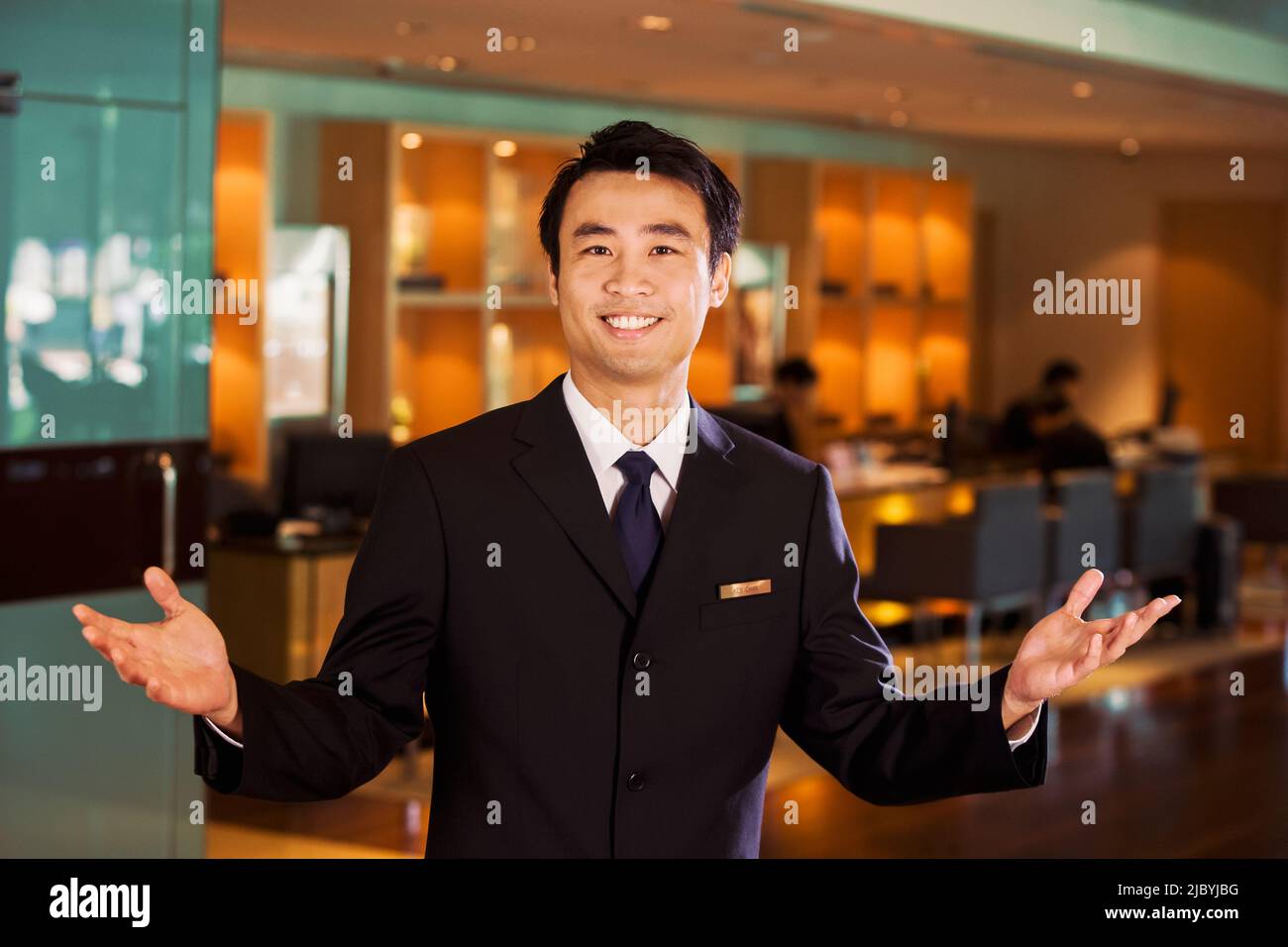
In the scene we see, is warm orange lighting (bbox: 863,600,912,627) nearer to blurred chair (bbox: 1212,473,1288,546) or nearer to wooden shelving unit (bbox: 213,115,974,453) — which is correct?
wooden shelving unit (bbox: 213,115,974,453)

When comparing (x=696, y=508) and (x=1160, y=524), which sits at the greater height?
(x=696, y=508)

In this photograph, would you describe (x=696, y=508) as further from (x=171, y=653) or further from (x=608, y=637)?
(x=171, y=653)

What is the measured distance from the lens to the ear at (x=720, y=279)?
200cm

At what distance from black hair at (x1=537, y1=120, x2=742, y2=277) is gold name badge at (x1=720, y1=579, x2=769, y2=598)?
1.15ft

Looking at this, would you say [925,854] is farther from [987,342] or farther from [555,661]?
[987,342]

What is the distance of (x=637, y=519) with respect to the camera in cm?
194

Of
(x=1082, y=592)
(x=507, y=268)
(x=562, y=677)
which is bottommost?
(x=562, y=677)

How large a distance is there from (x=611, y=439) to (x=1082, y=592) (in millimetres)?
539

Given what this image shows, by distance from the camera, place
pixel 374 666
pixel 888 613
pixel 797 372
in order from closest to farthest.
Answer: pixel 374 666 < pixel 797 372 < pixel 888 613

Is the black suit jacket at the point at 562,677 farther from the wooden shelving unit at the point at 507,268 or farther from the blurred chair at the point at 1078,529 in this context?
the blurred chair at the point at 1078,529

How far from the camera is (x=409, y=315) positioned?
932 centimetres

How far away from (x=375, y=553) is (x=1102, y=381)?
1373 cm

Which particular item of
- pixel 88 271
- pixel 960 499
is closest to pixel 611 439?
pixel 88 271

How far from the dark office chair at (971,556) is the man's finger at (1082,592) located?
242 inches
